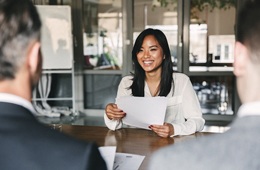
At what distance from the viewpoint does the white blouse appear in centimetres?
204

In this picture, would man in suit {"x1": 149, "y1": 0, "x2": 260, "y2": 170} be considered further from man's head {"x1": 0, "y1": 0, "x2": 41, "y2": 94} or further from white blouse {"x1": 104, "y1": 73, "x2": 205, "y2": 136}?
white blouse {"x1": 104, "y1": 73, "x2": 205, "y2": 136}

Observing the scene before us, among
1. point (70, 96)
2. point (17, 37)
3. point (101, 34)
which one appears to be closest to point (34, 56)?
point (17, 37)

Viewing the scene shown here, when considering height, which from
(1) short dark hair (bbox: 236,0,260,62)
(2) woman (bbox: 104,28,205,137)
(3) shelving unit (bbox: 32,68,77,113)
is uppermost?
(1) short dark hair (bbox: 236,0,260,62)

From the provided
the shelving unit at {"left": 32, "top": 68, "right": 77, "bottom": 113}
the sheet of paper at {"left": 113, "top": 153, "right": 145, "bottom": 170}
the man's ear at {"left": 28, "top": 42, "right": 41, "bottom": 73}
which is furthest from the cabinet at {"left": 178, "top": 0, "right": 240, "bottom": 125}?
the man's ear at {"left": 28, "top": 42, "right": 41, "bottom": 73}

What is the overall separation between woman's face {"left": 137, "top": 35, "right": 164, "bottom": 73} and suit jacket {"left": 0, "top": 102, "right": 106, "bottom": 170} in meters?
1.55

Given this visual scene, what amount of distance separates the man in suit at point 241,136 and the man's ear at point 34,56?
35 centimetres

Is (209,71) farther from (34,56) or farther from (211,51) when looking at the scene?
(34,56)

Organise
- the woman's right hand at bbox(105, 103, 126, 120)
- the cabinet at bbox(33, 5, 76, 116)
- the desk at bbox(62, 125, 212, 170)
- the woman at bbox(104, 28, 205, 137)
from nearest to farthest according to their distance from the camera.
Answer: the desk at bbox(62, 125, 212, 170), the woman's right hand at bbox(105, 103, 126, 120), the woman at bbox(104, 28, 205, 137), the cabinet at bbox(33, 5, 76, 116)

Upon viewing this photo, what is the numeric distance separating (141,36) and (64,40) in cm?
303

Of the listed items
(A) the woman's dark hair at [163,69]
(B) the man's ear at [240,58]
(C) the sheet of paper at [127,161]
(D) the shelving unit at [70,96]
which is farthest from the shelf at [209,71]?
(B) the man's ear at [240,58]

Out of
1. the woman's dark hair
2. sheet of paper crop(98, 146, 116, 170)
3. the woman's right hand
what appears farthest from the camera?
the woman's dark hair

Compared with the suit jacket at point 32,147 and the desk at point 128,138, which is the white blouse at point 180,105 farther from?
the suit jacket at point 32,147

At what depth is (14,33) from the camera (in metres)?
0.71

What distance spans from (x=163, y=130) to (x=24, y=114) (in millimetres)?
1188
